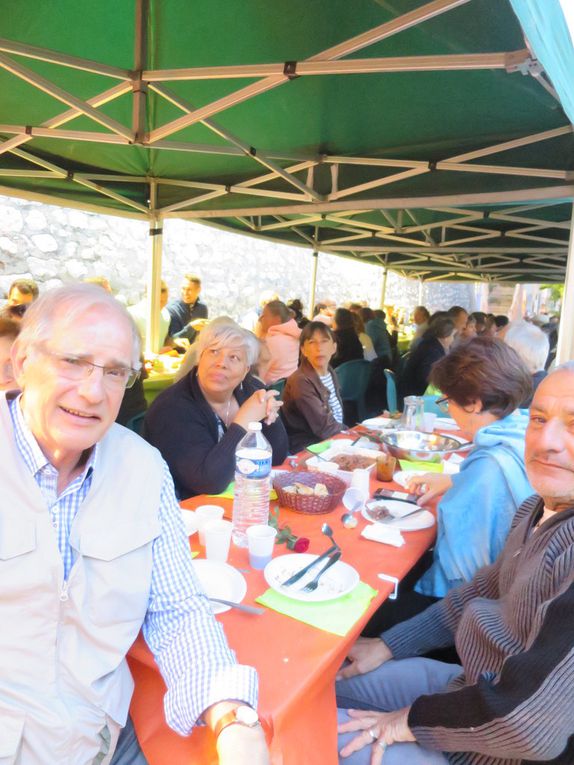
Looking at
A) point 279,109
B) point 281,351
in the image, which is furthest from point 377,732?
point 279,109

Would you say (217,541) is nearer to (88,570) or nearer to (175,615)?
(175,615)

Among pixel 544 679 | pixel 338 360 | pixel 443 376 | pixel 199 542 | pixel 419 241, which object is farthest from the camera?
pixel 419 241

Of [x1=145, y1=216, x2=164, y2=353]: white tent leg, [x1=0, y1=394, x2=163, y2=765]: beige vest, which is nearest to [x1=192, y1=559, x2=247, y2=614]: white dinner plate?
[x1=0, y1=394, x2=163, y2=765]: beige vest

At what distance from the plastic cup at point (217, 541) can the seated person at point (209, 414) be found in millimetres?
568

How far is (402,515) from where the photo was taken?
2.09m

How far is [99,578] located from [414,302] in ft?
76.8

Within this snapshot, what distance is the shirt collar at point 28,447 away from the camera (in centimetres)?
117

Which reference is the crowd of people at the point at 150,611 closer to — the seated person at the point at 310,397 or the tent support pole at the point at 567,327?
the tent support pole at the point at 567,327

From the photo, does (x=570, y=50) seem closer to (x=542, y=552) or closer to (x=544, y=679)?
(x=542, y=552)

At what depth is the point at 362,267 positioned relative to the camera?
2039 cm

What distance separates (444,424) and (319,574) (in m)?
2.57

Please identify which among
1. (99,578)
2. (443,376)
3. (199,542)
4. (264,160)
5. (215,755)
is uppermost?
(264,160)

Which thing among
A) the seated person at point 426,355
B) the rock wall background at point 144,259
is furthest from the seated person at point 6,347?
the rock wall background at point 144,259

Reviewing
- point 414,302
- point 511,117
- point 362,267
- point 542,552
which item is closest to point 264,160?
point 511,117
